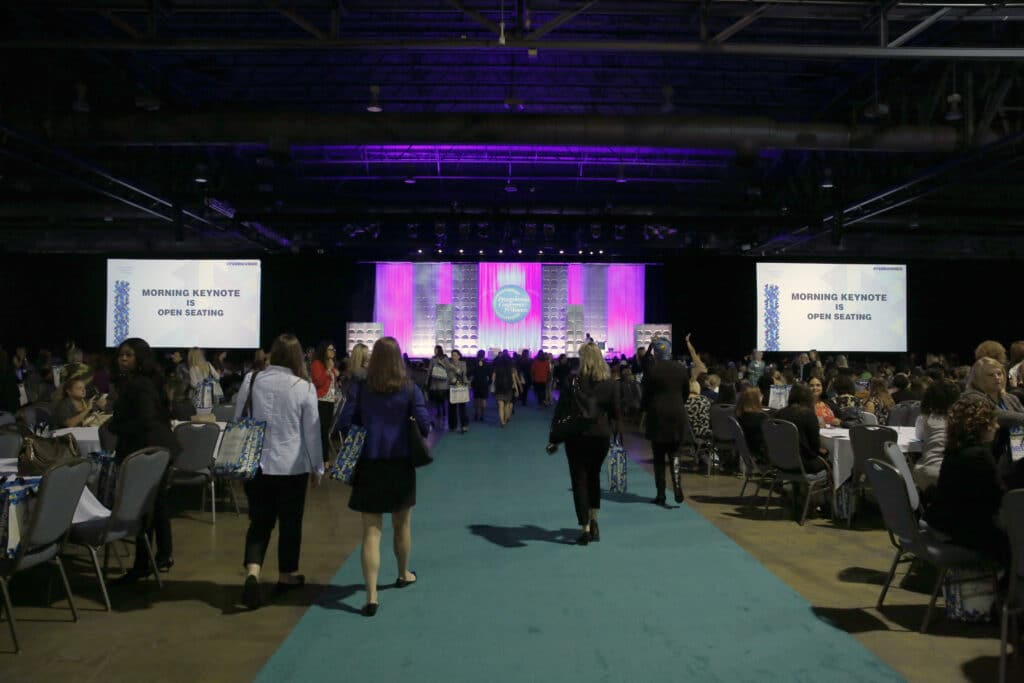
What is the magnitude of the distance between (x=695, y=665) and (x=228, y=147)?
1384cm

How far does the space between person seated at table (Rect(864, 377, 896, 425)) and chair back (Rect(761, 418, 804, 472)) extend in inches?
91.5

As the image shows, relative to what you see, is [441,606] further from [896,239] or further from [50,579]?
[896,239]

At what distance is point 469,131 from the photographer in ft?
33.7

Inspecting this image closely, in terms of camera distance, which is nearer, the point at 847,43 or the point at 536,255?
the point at 847,43

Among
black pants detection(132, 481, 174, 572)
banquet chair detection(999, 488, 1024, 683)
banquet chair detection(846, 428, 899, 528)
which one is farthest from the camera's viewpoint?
banquet chair detection(846, 428, 899, 528)

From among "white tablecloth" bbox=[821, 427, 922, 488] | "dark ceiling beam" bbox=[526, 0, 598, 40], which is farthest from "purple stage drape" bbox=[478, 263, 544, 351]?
"white tablecloth" bbox=[821, 427, 922, 488]

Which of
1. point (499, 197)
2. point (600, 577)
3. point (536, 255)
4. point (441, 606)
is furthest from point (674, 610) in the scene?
point (536, 255)

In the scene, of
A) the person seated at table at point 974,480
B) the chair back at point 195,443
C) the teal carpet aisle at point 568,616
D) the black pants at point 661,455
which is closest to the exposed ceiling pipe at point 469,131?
the black pants at point 661,455

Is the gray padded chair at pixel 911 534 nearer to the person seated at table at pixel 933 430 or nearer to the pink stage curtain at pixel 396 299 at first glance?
the person seated at table at pixel 933 430

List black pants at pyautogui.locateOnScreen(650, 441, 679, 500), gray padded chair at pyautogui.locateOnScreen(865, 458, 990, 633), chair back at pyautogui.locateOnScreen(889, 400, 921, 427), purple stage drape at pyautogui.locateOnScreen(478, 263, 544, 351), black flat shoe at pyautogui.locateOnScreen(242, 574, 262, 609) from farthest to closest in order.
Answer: purple stage drape at pyautogui.locateOnScreen(478, 263, 544, 351)
chair back at pyautogui.locateOnScreen(889, 400, 921, 427)
black pants at pyautogui.locateOnScreen(650, 441, 679, 500)
black flat shoe at pyautogui.locateOnScreen(242, 574, 262, 609)
gray padded chair at pyautogui.locateOnScreen(865, 458, 990, 633)

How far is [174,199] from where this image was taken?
47.2 feet

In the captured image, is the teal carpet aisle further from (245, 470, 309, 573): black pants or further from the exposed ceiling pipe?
the exposed ceiling pipe

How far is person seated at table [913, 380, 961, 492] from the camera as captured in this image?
4742 millimetres

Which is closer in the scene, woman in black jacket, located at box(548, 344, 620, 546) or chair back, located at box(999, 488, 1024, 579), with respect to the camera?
chair back, located at box(999, 488, 1024, 579)
